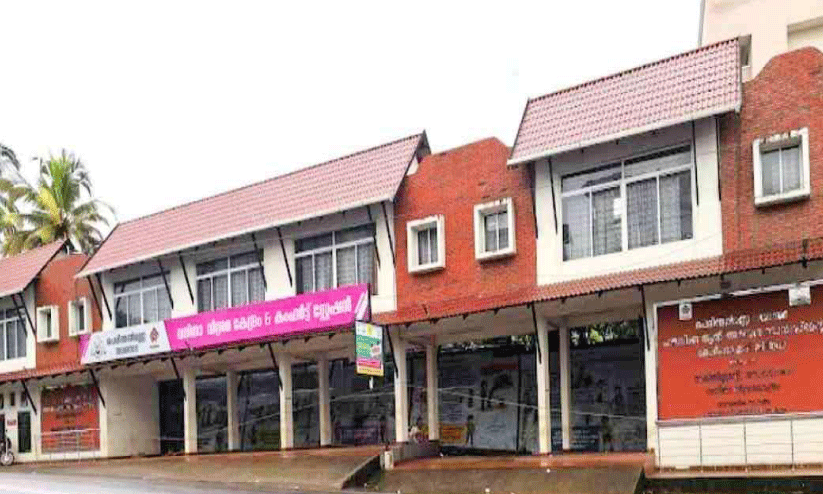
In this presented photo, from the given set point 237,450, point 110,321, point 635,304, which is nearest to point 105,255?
point 110,321

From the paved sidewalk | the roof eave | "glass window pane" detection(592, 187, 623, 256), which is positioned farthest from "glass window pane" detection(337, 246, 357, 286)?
"glass window pane" detection(592, 187, 623, 256)

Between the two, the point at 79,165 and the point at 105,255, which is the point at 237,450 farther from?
the point at 79,165

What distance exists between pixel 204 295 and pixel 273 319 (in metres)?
4.35

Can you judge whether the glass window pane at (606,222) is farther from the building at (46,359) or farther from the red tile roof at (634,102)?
the building at (46,359)

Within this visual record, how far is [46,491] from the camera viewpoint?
21.6 metres

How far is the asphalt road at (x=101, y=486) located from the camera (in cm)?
2148

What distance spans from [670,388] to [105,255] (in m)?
21.2

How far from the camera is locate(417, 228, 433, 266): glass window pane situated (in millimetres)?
26094

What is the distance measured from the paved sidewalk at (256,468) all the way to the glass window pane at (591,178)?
7.91 m

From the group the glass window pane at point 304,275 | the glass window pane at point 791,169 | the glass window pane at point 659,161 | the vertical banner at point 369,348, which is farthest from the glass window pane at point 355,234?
the glass window pane at point 791,169

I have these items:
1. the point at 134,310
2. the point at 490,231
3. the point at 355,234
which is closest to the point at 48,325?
the point at 134,310

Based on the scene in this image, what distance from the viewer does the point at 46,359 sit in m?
36.7

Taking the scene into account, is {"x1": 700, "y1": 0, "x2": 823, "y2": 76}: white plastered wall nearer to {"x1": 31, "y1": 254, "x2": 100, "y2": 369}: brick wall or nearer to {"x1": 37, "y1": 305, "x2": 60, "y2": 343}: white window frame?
{"x1": 31, "y1": 254, "x2": 100, "y2": 369}: brick wall

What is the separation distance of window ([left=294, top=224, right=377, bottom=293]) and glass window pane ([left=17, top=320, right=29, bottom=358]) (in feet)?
48.0
